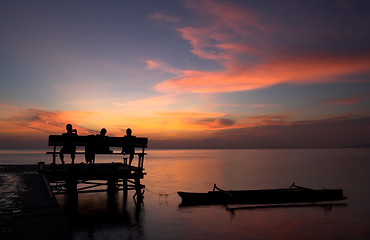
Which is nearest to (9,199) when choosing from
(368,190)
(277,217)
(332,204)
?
(277,217)

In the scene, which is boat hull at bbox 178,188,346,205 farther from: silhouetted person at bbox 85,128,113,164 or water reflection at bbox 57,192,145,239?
silhouetted person at bbox 85,128,113,164

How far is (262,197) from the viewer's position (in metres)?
22.5

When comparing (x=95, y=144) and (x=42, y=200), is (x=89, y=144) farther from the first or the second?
(x=42, y=200)

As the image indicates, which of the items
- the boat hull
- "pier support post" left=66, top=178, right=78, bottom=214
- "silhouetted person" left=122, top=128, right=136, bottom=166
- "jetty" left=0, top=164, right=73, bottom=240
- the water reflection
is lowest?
the water reflection

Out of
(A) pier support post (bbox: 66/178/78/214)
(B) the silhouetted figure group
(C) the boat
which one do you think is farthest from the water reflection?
(C) the boat

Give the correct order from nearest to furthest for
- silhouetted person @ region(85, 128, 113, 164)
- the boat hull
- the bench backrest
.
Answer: the bench backrest, silhouetted person @ region(85, 128, 113, 164), the boat hull

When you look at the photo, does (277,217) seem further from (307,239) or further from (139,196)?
(139,196)

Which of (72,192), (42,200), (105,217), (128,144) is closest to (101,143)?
(128,144)

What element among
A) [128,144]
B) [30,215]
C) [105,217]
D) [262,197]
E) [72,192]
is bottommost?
[105,217]

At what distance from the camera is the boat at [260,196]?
21641 millimetres

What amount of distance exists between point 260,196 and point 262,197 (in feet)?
0.55

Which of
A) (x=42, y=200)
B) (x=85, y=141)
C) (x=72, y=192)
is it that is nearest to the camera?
(x=42, y=200)

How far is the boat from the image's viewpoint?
21641mm

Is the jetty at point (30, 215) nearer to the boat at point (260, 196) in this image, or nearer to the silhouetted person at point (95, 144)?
the silhouetted person at point (95, 144)
